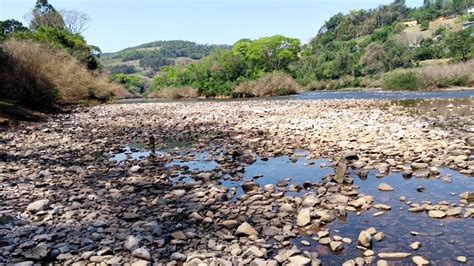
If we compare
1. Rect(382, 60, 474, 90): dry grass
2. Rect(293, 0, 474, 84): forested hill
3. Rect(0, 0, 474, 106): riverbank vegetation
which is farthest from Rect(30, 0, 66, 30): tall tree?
Rect(382, 60, 474, 90): dry grass

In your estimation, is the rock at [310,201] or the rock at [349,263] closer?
the rock at [349,263]

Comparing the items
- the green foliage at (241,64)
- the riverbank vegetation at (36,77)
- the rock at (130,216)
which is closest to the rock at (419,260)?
the rock at (130,216)

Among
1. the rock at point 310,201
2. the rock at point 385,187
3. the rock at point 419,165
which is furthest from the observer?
the rock at point 419,165

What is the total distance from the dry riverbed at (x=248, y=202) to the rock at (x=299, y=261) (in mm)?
12

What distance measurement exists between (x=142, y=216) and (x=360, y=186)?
4446 mm

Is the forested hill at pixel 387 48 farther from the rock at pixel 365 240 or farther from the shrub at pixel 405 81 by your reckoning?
the rock at pixel 365 240

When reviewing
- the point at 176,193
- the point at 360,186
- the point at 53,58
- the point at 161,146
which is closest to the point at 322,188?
the point at 360,186

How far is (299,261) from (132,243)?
2.31 meters

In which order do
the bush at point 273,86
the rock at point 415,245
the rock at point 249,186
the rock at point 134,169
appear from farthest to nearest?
the bush at point 273,86
the rock at point 134,169
the rock at point 249,186
the rock at point 415,245

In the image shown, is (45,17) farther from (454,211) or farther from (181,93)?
(454,211)

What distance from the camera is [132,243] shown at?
504 cm

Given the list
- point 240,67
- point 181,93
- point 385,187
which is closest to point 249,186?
point 385,187

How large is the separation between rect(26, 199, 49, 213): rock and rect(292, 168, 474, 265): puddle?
453 cm

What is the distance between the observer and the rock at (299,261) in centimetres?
439
